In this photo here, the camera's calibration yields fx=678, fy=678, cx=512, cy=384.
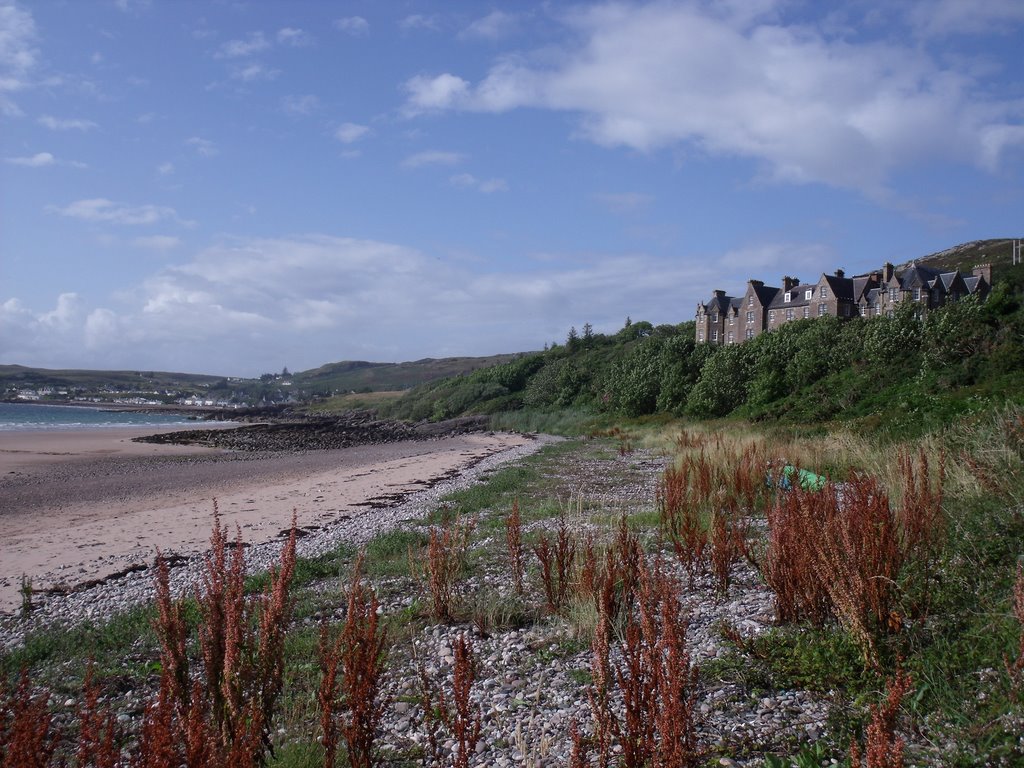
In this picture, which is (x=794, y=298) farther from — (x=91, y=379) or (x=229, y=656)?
(x=91, y=379)

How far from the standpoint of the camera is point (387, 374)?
172125 millimetres

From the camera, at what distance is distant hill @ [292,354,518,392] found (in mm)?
150250

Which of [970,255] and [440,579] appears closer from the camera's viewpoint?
[440,579]

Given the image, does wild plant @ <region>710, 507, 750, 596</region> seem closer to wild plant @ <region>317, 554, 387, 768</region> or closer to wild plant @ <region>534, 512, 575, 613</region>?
wild plant @ <region>534, 512, 575, 613</region>

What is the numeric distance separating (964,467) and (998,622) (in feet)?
12.1

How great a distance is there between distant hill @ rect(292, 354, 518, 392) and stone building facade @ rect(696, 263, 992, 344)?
8217 centimetres

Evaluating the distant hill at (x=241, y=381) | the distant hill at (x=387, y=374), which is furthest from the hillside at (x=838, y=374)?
the distant hill at (x=387, y=374)

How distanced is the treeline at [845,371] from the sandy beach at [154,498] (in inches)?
500

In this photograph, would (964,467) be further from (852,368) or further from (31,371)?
(31,371)

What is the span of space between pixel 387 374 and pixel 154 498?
511 feet

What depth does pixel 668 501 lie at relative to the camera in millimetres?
7020

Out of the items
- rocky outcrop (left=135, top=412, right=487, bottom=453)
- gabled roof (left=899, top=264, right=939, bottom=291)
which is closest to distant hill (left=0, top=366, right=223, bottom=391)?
rocky outcrop (left=135, top=412, right=487, bottom=453)

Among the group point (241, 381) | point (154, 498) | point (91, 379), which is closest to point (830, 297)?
point (154, 498)

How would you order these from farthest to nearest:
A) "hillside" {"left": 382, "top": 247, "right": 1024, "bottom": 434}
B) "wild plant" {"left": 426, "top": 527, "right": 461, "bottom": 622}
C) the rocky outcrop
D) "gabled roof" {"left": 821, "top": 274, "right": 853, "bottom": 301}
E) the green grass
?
"gabled roof" {"left": 821, "top": 274, "right": 853, "bottom": 301}, the rocky outcrop, "hillside" {"left": 382, "top": 247, "right": 1024, "bottom": 434}, the green grass, "wild plant" {"left": 426, "top": 527, "right": 461, "bottom": 622}
